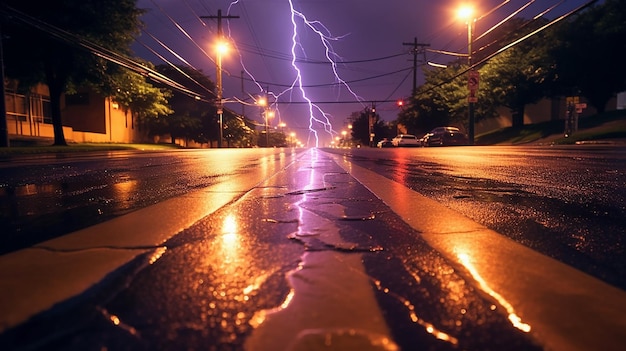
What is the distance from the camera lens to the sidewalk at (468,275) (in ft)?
3.77

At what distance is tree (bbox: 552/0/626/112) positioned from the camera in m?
28.8

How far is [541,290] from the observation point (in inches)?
54.3

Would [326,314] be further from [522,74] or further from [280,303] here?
[522,74]

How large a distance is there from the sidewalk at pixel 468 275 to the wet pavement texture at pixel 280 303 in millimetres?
74

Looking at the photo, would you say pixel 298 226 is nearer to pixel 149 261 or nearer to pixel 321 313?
pixel 149 261

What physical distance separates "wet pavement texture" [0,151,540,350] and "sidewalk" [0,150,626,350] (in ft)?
0.24

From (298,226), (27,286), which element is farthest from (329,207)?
(27,286)

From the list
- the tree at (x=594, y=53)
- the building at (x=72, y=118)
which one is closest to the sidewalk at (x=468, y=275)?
the building at (x=72, y=118)

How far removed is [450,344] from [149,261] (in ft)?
4.19

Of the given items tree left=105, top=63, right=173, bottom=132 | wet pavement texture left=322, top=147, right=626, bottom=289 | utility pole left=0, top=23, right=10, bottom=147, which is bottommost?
wet pavement texture left=322, top=147, right=626, bottom=289

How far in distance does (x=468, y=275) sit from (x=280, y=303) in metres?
0.77

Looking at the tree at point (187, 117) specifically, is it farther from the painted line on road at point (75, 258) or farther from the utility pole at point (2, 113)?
the painted line on road at point (75, 258)

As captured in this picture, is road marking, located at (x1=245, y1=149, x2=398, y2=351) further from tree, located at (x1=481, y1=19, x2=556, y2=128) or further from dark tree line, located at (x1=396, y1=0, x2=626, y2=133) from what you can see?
tree, located at (x1=481, y1=19, x2=556, y2=128)

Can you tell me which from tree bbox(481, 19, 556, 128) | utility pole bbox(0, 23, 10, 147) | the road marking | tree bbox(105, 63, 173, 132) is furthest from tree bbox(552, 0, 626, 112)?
utility pole bbox(0, 23, 10, 147)
